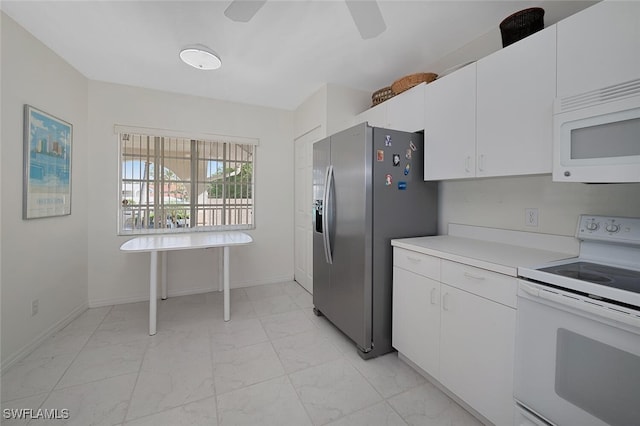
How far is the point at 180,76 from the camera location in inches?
114

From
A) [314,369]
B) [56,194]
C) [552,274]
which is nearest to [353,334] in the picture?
[314,369]

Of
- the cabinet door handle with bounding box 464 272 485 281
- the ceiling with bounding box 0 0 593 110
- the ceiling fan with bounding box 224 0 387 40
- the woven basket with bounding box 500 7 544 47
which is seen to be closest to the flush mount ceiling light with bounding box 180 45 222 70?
the ceiling with bounding box 0 0 593 110

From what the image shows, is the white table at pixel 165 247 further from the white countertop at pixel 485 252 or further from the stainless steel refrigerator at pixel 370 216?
the white countertop at pixel 485 252

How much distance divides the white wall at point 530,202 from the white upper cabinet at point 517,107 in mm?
337

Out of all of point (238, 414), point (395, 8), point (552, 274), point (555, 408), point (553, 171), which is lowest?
point (238, 414)

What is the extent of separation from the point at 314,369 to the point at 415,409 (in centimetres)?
71

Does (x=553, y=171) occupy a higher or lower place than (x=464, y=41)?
lower

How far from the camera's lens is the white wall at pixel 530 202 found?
1.42 meters

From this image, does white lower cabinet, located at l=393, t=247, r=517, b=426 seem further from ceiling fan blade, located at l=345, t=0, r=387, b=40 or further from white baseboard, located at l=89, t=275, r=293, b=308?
white baseboard, located at l=89, t=275, r=293, b=308

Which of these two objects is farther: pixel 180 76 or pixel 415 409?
pixel 180 76

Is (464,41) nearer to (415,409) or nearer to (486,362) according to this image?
(486,362)

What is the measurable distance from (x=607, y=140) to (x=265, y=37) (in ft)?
7.46

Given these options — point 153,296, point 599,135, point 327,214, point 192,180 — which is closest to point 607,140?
point 599,135

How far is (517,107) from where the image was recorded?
1524 millimetres
